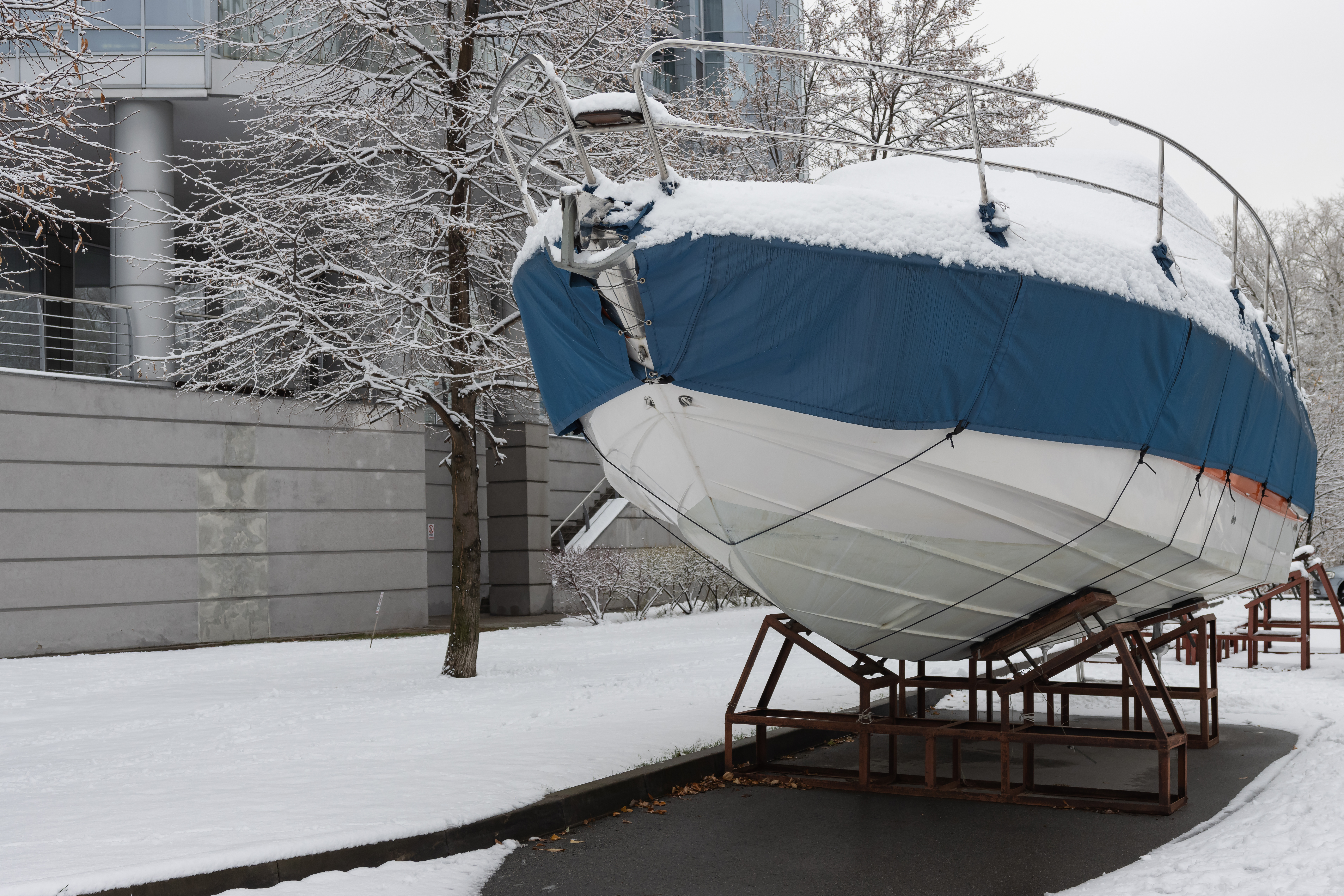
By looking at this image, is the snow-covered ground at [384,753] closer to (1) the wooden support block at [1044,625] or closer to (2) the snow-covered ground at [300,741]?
(2) the snow-covered ground at [300,741]

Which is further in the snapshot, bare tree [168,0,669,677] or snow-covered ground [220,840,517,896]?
bare tree [168,0,669,677]

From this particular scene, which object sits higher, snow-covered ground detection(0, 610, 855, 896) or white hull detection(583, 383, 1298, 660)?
white hull detection(583, 383, 1298, 660)

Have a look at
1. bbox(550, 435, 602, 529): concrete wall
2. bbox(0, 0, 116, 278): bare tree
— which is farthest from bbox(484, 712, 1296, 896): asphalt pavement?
Result: bbox(550, 435, 602, 529): concrete wall

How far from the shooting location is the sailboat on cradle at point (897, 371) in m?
5.43

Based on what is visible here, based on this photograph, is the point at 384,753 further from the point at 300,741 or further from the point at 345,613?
the point at 345,613

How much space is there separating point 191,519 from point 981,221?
13.7 meters

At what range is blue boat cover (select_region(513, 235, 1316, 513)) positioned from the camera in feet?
17.7

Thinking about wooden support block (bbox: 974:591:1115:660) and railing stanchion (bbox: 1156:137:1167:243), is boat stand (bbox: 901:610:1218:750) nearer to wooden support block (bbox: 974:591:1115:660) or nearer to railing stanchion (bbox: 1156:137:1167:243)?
wooden support block (bbox: 974:591:1115:660)

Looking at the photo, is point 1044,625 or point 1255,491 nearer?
point 1044,625

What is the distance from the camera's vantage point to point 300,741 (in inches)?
326

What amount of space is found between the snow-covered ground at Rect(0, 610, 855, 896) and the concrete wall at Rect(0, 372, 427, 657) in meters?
1.00

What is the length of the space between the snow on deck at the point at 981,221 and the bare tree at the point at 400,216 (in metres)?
5.00

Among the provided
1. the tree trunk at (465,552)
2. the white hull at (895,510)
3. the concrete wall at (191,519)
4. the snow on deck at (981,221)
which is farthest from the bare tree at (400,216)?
the snow on deck at (981,221)

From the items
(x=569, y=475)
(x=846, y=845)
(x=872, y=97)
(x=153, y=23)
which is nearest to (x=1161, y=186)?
(x=846, y=845)
